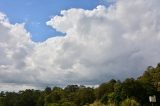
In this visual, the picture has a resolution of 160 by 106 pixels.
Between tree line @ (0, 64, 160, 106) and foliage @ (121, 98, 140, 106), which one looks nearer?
foliage @ (121, 98, 140, 106)

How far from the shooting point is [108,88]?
17750 centimetres

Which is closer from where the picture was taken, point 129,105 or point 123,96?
point 129,105

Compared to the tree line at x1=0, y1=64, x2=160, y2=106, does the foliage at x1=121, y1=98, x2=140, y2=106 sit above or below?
below

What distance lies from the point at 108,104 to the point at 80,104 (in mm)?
29192

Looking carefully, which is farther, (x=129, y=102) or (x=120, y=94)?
(x=120, y=94)

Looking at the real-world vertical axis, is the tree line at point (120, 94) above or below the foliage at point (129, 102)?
above

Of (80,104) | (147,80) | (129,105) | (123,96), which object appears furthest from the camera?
(80,104)

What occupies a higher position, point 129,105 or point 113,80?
point 113,80

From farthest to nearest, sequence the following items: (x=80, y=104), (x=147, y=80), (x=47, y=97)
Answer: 1. (x=47, y=97)
2. (x=80, y=104)
3. (x=147, y=80)

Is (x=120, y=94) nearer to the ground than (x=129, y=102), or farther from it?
farther from it

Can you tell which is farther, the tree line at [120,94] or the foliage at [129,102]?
the tree line at [120,94]

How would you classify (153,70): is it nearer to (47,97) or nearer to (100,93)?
(100,93)

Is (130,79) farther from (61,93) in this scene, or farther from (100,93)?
(61,93)

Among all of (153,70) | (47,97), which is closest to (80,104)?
(47,97)
